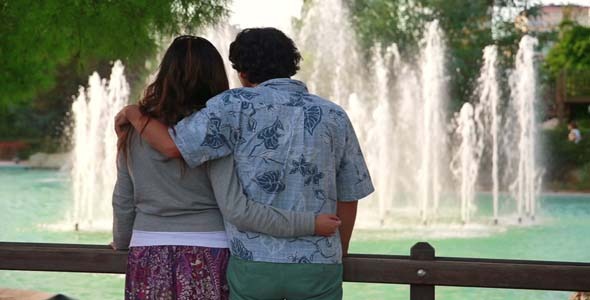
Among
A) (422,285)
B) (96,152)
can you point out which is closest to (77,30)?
(422,285)

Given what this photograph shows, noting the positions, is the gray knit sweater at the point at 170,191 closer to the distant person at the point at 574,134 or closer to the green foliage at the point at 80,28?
the green foliage at the point at 80,28

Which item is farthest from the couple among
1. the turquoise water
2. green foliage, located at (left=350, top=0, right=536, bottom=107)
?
green foliage, located at (left=350, top=0, right=536, bottom=107)

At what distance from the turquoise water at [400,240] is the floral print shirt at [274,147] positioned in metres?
5.52

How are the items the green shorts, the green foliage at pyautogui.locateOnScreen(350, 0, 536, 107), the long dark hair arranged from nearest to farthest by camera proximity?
the green shorts, the long dark hair, the green foliage at pyautogui.locateOnScreen(350, 0, 536, 107)

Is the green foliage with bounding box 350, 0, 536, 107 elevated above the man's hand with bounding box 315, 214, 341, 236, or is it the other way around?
the green foliage with bounding box 350, 0, 536, 107

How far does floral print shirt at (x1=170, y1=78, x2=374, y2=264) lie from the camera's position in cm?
230

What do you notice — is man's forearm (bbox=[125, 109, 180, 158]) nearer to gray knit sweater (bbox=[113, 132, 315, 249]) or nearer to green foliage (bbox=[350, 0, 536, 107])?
gray knit sweater (bbox=[113, 132, 315, 249])

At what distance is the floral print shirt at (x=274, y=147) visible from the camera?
90.4 inches

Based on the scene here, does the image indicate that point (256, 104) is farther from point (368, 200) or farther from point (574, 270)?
point (368, 200)

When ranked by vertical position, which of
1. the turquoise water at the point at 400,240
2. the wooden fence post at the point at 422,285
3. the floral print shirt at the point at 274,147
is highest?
the floral print shirt at the point at 274,147

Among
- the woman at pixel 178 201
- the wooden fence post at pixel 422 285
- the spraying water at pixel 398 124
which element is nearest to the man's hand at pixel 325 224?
the woman at pixel 178 201

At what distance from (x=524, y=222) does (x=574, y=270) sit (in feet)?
39.1

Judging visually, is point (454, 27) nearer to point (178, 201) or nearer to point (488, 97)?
point (488, 97)

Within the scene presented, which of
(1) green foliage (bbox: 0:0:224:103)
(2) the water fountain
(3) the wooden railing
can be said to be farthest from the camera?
(2) the water fountain
